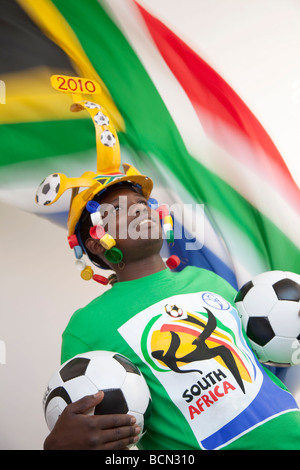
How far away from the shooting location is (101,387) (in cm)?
142

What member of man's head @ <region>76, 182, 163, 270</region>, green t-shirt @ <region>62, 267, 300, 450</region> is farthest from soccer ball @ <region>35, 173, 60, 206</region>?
green t-shirt @ <region>62, 267, 300, 450</region>

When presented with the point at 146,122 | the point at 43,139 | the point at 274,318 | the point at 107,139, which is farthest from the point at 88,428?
the point at 146,122

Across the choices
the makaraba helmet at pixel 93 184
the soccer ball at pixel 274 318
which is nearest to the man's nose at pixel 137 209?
the makaraba helmet at pixel 93 184

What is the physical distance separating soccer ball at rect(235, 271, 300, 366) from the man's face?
40cm

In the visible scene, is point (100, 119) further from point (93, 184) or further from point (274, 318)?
point (274, 318)

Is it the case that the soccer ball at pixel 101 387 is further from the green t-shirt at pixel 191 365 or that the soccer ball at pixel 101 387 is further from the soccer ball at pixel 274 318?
the soccer ball at pixel 274 318

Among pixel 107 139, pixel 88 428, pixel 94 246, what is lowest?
pixel 88 428

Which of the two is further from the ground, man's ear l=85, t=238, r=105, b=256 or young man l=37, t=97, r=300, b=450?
man's ear l=85, t=238, r=105, b=256

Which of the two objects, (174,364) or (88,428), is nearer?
(88,428)

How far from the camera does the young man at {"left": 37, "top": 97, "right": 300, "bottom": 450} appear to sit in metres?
1.55

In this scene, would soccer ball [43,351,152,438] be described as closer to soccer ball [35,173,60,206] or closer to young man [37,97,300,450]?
young man [37,97,300,450]

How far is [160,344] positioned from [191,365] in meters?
0.12

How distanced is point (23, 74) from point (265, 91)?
1.12 metres

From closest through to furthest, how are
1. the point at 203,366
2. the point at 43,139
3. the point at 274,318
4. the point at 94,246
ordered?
1. the point at 203,366
2. the point at 274,318
3. the point at 94,246
4. the point at 43,139
